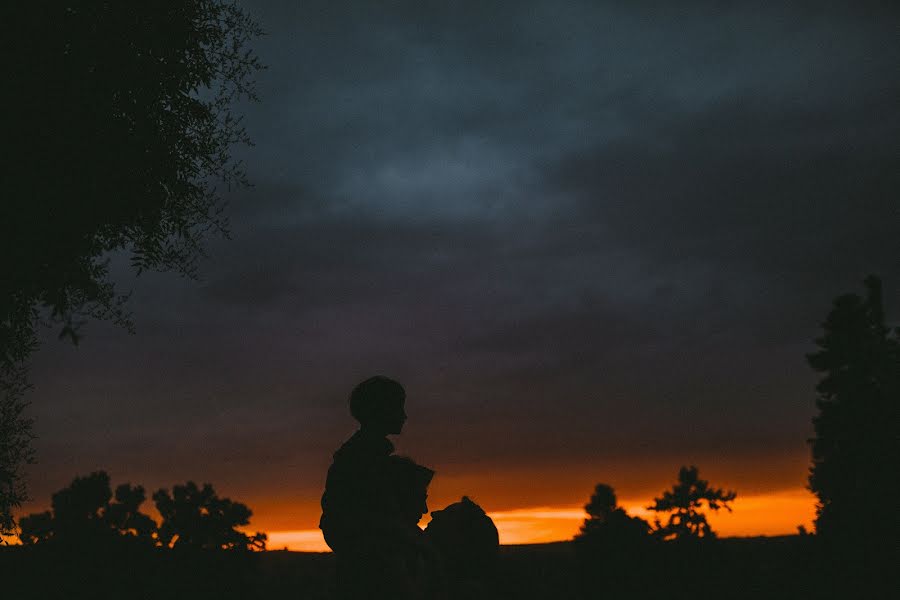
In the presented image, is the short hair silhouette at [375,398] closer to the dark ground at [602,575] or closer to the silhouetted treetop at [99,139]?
the silhouetted treetop at [99,139]

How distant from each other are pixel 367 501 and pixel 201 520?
9479 centimetres

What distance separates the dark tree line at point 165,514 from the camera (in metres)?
88.7

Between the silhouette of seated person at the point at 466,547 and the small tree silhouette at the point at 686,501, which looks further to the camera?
the small tree silhouette at the point at 686,501

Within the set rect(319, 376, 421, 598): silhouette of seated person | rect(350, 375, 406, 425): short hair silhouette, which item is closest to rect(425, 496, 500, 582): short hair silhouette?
rect(319, 376, 421, 598): silhouette of seated person

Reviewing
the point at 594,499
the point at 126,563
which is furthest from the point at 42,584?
the point at 594,499

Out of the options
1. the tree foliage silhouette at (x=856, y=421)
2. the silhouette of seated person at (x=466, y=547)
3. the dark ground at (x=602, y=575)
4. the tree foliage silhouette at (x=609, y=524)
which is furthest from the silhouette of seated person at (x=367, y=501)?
the tree foliage silhouette at (x=609, y=524)

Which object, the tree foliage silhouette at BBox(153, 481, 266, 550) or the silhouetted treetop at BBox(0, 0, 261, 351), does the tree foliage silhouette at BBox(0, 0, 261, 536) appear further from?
the tree foliage silhouette at BBox(153, 481, 266, 550)

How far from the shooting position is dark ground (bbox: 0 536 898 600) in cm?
4572

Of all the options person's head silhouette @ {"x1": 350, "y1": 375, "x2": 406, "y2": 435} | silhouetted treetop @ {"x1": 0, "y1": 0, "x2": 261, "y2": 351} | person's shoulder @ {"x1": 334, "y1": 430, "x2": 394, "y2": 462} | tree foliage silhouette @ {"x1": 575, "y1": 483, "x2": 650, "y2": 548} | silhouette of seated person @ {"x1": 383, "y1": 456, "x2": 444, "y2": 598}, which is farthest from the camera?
tree foliage silhouette @ {"x1": 575, "y1": 483, "x2": 650, "y2": 548}

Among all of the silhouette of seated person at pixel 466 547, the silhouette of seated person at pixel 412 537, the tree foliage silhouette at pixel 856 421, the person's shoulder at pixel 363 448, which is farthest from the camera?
the tree foliage silhouette at pixel 856 421

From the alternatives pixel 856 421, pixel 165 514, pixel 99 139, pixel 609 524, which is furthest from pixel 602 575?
pixel 99 139

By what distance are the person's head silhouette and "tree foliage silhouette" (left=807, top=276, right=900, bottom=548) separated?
4502cm

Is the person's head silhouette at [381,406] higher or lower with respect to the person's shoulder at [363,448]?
higher

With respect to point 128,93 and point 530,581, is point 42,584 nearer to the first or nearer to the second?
point 128,93
